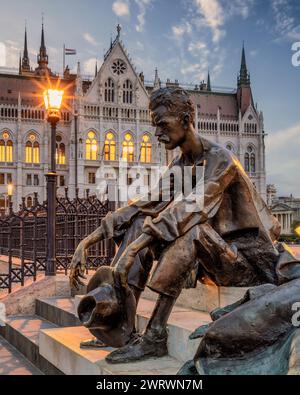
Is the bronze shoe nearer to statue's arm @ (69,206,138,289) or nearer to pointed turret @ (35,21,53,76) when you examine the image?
statue's arm @ (69,206,138,289)

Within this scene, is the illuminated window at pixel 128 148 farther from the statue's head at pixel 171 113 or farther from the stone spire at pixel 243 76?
the statue's head at pixel 171 113

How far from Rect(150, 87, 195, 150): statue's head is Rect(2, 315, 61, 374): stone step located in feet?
5.15

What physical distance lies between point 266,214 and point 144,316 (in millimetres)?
991

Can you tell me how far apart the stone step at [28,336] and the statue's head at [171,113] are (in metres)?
1.57

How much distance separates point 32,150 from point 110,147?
24.6 feet

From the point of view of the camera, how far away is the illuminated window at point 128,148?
161ft

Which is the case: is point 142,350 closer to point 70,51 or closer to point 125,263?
point 125,263

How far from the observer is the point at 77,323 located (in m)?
4.07

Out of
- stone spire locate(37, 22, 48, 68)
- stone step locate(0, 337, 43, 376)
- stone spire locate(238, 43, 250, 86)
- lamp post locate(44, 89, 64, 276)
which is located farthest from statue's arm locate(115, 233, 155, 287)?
stone spire locate(238, 43, 250, 86)

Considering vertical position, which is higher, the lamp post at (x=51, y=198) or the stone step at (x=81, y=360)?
the lamp post at (x=51, y=198)

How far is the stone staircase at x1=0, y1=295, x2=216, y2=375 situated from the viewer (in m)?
2.27

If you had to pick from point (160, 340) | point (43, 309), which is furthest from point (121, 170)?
point (160, 340)

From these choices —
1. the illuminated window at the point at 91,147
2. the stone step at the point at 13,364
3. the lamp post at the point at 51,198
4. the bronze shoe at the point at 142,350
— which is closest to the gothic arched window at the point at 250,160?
the illuminated window at the point at 91,147
